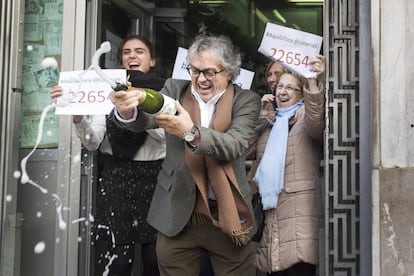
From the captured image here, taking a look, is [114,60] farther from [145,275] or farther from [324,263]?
[324,263]

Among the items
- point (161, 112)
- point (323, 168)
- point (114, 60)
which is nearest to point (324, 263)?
point (323, 168)

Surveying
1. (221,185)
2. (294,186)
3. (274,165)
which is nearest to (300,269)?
(294,186)

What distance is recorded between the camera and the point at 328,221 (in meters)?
3.75

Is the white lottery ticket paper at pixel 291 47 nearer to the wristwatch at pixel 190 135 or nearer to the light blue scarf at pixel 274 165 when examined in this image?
the light blue scarf at pixel 274 165

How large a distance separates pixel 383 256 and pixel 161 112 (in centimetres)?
157

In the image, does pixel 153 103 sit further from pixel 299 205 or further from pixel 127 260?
pixel 127 260

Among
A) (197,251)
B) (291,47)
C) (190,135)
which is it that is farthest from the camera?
(291,47)

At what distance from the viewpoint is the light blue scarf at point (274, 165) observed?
12.4 feet

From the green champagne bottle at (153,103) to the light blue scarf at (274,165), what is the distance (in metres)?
0.97

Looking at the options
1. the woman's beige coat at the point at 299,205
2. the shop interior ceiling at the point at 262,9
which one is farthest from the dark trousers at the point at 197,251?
the shop interior ceiling at the point at 262,9

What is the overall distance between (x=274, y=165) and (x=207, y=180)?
0.58 m

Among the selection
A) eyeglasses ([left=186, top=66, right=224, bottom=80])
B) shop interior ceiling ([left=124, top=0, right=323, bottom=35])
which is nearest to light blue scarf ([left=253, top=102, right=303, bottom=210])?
eyeglasses ([left=186, top=66, right=224, bottom=80])

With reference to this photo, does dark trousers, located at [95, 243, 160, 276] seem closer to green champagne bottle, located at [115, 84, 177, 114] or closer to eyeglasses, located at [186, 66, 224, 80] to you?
eyeglasses, located at [186, 66, 224, 80]

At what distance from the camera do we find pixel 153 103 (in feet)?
9.69
